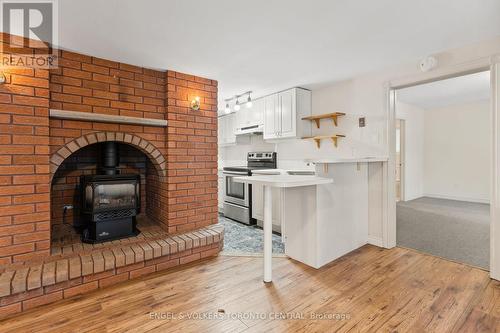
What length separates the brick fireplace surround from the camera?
6.53 feet

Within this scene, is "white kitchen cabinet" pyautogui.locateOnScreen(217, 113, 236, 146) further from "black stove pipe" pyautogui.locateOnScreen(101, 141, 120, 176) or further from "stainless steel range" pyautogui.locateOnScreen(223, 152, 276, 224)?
"black stove pipe" pyautogui.locateOnScreen(101, 141, 120, 176)

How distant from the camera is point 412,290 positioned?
6.79 ft

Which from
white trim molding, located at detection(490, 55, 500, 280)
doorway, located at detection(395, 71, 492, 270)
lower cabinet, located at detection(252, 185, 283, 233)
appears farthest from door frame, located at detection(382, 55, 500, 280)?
lower cabinet, located at detection(252, 185, 283, 233)

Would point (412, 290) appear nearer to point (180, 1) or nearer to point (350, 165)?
point (350, 165)

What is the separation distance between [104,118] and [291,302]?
7.87ft

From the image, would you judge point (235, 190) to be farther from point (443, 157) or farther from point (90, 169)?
point (443, 157)

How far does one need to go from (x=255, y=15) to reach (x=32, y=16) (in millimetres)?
1664

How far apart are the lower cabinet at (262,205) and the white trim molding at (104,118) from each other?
176 cm

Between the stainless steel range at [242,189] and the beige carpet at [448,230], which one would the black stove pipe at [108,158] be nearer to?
the stainless steel range at [242,189]

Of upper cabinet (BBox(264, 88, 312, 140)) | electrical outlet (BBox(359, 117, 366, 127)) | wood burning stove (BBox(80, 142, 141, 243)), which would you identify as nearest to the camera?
wood burning stove (BBox(80, 142, 141, 243))

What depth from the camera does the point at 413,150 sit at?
20.0 ft

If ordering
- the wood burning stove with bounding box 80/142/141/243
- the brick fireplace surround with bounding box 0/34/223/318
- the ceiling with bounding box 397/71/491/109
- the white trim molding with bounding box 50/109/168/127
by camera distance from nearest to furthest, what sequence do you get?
the brick fireplace surround with bounding box 0/34/223/318 → the white trim molding with bounding box 50/109/168/127 → the wood burning stove with bounding box 80/142/141/243 → the ceiling with bounding box 397/71/491/109

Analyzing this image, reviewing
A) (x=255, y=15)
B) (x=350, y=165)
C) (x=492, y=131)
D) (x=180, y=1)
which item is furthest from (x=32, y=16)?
(x=492, y=131)

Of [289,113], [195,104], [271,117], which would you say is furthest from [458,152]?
[195,104]
